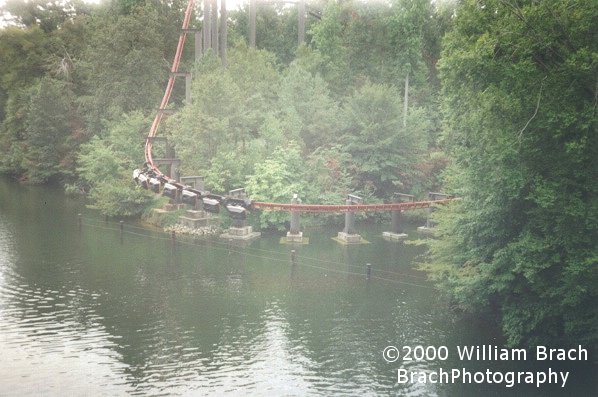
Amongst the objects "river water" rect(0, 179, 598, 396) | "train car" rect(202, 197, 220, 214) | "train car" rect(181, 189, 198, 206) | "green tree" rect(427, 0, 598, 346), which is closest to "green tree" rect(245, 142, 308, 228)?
"river water" rect(0, 179, 598, 396)

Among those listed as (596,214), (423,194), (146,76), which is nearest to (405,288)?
(596,214)

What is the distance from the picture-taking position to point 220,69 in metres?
44.3

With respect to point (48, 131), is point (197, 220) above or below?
below

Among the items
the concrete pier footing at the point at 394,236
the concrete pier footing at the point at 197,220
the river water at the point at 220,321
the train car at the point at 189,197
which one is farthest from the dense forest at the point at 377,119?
the train car at the point at 189,197

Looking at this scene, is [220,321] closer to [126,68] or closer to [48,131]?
[126,68]

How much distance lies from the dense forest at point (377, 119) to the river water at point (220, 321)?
211 centimetres

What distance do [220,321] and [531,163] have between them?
404 inches

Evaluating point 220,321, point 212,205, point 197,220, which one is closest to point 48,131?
point 197,220

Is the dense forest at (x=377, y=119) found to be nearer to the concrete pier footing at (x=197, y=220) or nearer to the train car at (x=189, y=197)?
the concrete pier footing at (x=197, y=220)

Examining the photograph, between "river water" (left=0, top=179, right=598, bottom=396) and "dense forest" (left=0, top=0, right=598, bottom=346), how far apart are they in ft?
6.92

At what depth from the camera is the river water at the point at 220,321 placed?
717 inches

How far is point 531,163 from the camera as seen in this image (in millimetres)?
19172

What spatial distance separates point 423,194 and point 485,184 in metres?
22.5

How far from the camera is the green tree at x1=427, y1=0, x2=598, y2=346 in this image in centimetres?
1806
